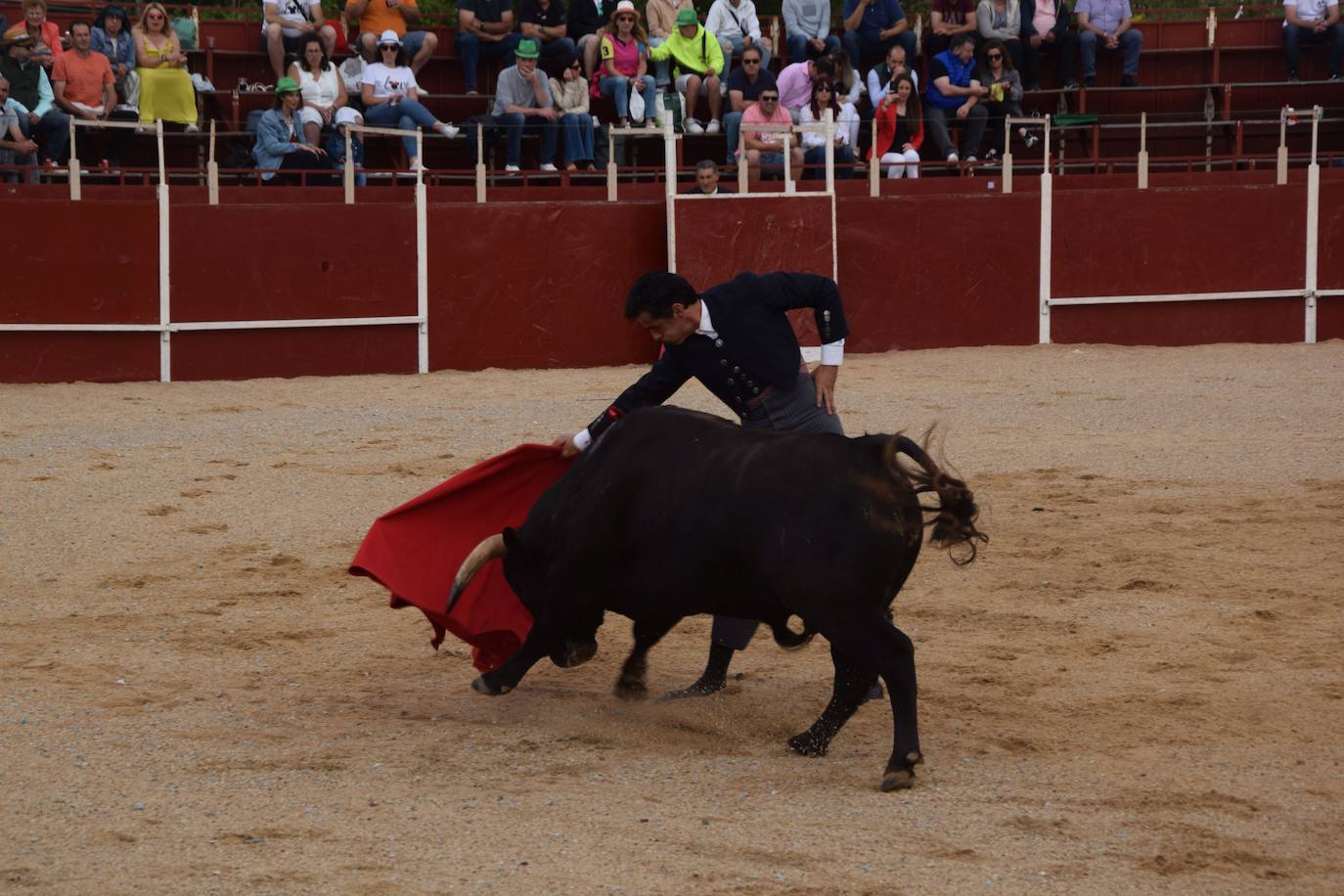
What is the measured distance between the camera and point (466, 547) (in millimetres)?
4695

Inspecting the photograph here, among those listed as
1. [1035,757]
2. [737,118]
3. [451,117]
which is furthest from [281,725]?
[451,117]

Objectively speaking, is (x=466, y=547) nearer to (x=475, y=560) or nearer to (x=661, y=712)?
(x=475, y=560)

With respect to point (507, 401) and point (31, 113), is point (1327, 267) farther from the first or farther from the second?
point (31, 113)

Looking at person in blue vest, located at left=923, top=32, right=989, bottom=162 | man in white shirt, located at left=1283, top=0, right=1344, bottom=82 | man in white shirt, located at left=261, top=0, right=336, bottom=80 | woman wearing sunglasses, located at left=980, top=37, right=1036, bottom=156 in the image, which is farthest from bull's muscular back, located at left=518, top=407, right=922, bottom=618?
man in white shirt, located at left=1283, top=0, right=1344, bottom=82

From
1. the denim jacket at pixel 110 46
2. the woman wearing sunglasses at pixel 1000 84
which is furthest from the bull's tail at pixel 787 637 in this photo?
the woman wearing sunglasses at pixel 1000 84

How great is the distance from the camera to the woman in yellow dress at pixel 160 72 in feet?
39.5

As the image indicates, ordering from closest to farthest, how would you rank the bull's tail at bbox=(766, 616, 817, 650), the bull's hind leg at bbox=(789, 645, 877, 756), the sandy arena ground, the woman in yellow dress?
1. the sandy arena ground
2. the bull's hind leg at bbox=(789, 645, 877, 756)
3. the bull's tail at bbox=(766, 616, 817, 650)
4. the woman in yellow dress

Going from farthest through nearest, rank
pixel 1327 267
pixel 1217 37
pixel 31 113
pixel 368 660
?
pixel 1217 37 → pixel 1327 267 → pixel 31 113 → pixel 368 660

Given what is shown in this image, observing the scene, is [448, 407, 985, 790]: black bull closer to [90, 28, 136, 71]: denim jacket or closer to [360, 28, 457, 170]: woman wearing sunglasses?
[360, 28, 457, 170]: woman wearing sunglasses

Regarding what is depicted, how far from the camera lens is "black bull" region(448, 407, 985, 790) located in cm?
370

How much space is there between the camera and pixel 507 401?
9.91 meters

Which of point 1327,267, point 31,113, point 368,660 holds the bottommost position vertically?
point 368,660

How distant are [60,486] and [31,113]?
5075 millimetres

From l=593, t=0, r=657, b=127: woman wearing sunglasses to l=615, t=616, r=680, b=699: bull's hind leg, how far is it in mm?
9090
